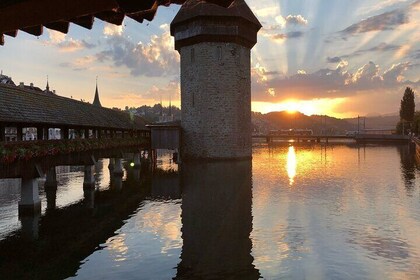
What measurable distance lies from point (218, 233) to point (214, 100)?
103 ft

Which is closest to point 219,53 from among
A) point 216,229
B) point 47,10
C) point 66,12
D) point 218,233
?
point 216,229

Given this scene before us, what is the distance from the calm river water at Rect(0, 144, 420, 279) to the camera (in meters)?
11.7

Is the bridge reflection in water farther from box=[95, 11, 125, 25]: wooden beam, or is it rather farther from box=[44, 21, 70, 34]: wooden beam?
box=[95, 11, 125, 25]: wooden beam

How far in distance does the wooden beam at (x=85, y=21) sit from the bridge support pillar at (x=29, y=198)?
1657 cm

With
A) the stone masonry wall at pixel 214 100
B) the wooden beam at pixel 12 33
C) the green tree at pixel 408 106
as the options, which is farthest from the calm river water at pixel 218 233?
the green tree at pixel 408 106

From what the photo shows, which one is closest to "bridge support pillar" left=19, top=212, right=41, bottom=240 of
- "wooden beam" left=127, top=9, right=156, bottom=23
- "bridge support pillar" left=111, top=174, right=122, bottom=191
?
"bridge support pillar" left=111, top=174, right=122, bottom=191

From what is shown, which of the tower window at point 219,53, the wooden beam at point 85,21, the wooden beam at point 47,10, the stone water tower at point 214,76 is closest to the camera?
the wooden beam at point 47,10

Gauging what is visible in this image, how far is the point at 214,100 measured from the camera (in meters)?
45.8

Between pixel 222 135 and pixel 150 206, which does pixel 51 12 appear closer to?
pixel 150 206

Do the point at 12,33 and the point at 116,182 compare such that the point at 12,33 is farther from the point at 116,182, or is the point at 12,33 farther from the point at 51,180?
the point at 116,182

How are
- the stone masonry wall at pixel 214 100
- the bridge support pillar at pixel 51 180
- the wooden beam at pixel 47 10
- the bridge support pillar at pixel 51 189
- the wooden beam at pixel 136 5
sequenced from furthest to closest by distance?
the stone masonry wall at pixel 214 100 < the bridge support pillar at pixel 51 180 < the bridge support pillar at pixel 51 189 < the wooden beam at pixel 47 10 < the wooden beam at pixel 136 5

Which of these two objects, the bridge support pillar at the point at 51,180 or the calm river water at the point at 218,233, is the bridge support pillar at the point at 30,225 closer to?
the calm river water at the point at 218,233

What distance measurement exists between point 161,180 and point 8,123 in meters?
15.9

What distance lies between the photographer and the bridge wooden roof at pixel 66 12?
165 inches
